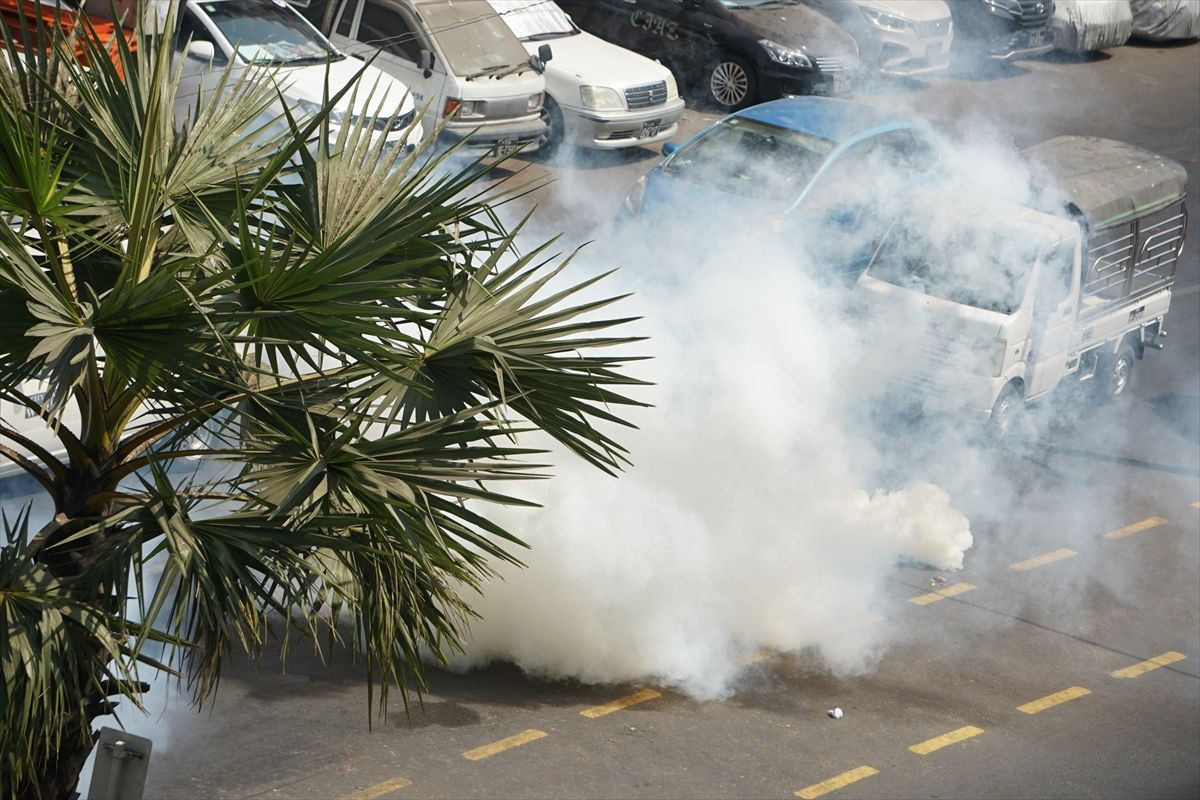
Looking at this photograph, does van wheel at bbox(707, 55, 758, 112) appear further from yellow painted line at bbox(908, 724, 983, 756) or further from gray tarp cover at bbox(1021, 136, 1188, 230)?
yellow painted line at bbox(908, 724, 983, 756)

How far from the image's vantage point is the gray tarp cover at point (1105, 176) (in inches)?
474

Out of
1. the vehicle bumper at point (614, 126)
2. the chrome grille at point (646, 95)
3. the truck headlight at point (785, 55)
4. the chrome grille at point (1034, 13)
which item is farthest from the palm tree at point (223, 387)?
the chrome grille at point (1034, 13)

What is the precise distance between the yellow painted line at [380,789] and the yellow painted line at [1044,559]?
492 centimetres

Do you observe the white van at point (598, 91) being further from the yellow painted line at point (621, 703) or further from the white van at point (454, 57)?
the yellow painted line at point (621, 703)

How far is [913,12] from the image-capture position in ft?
64.7

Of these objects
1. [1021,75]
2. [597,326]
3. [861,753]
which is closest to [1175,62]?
[1021,75]

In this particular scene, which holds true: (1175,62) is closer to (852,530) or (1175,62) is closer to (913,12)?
(913,12)

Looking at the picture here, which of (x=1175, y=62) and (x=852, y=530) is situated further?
(x=1175, y=62)

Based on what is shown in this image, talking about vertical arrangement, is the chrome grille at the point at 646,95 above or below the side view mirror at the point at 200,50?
below

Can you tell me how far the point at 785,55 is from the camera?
1794 centimetres

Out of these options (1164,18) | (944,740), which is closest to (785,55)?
(1164,18)

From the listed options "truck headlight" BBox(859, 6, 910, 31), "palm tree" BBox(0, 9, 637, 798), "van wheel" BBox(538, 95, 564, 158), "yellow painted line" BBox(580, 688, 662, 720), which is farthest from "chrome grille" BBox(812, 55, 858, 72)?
"palm tree" BBox(0, 9, 637, 798)

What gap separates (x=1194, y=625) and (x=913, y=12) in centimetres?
1172

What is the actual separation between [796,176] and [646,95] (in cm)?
402
